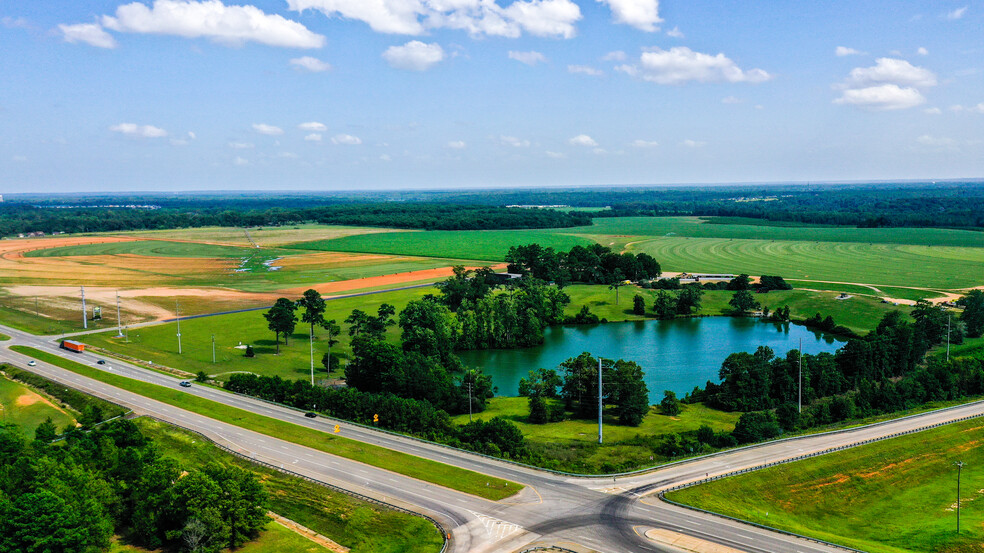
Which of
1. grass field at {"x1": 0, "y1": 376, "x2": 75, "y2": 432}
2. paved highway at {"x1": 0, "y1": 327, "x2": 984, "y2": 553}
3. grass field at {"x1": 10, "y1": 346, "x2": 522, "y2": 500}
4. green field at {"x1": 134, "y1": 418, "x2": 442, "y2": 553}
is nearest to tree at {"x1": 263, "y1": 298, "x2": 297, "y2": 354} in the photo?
grass field at {"x1": 10, "y1": 346, "x2": 522, "y2": 500}

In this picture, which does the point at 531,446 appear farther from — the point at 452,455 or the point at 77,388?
the point at 77,388

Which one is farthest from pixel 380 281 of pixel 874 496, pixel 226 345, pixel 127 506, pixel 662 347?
pixel 874 496

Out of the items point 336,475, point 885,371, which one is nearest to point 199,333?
point 336,475

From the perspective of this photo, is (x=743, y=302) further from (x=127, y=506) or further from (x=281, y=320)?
→ (x=127, y=506)

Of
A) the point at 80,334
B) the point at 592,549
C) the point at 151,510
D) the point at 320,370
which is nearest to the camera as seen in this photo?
the point at 592,549

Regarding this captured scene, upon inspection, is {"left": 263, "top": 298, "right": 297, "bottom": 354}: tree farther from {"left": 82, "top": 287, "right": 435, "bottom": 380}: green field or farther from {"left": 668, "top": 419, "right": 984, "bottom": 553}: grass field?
{"left": 668, "top": 419, "right": 984, "bottom": 553}: grass field
